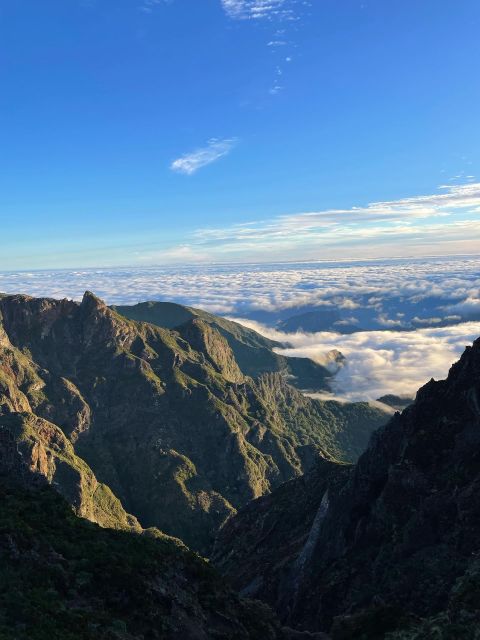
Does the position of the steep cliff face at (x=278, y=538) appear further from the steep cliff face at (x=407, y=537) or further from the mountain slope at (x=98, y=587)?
the mountain slope at (x=98, y=587)

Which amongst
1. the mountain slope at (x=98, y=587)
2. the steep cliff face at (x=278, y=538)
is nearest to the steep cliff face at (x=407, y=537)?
the steep cliff face at (x=278, y=538)

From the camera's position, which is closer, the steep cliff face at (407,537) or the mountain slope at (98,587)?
the mountain slope at (98,587)

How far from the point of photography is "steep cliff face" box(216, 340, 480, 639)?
5072cm

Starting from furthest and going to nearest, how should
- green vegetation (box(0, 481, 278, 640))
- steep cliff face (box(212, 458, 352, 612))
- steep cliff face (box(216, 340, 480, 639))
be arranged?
steep cliff face (box(212, 458, 352, 612)) < steep cliff face (box(216, 340, 480, 639)) < green vegetation (box(0, 481, 278, 640))

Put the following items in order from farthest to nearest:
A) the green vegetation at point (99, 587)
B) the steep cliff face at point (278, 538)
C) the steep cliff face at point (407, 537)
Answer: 1. the steep cliff face at point (278, 538)
2. the steep cliff face at point (407, 537)
3. the green vegetation at point (99, 587)

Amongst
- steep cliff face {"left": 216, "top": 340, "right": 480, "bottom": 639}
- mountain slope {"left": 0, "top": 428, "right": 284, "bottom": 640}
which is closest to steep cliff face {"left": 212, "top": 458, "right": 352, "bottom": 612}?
steep cliff face {"left": 216, "top": 340, "right": 480, "bottom": 639}

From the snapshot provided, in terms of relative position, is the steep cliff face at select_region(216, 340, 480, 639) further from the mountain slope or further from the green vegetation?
the mountain slope

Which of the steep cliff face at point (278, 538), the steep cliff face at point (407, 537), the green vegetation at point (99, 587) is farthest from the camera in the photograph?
the steep cliff face at point (278, 538)

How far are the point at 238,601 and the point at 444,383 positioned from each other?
167 feet

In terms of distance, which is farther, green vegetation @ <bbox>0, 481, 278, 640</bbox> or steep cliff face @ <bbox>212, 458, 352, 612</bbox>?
steep cliff face @ <bbox>212, 458, 352, 612</bbox>

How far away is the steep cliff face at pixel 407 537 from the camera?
5072 centimetres

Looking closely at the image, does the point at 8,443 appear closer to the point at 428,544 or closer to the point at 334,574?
the point at 334,574

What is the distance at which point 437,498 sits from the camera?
2559 inches

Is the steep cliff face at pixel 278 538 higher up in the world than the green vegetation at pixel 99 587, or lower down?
lower down
